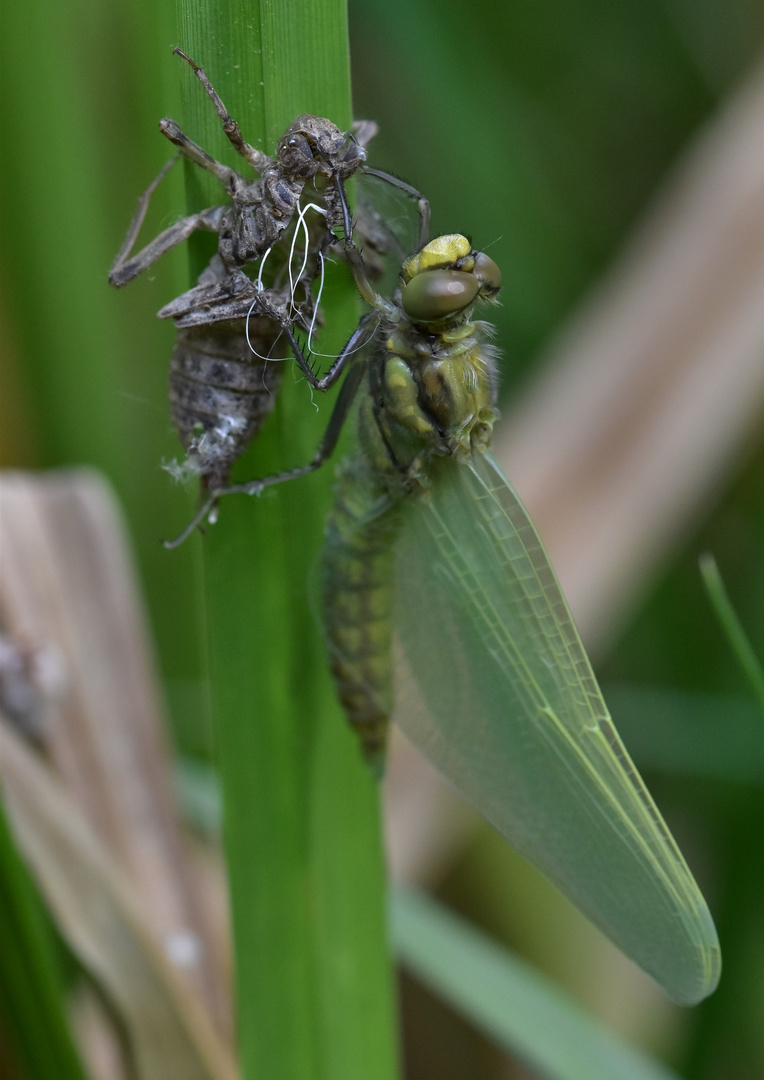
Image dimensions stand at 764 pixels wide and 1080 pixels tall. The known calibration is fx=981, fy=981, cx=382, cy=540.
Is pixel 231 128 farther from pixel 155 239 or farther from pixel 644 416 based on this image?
pixel 644 416

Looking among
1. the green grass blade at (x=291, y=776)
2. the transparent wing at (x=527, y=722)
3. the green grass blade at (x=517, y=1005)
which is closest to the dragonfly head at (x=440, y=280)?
the green grass blade at (x=291, y=776)

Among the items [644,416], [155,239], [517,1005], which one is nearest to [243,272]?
[155,239]

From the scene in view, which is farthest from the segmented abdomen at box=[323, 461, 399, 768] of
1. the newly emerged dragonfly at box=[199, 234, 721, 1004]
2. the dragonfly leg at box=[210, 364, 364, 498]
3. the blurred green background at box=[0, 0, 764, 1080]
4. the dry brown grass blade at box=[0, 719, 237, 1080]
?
the blurred green background at box=[0, 0, 764, 1080]

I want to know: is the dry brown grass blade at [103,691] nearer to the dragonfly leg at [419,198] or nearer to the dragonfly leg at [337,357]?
the dragonfly leg at [337,357]

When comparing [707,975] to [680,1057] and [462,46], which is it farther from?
[462,46]

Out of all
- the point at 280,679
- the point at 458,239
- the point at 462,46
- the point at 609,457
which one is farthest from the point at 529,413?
the point at 280,679

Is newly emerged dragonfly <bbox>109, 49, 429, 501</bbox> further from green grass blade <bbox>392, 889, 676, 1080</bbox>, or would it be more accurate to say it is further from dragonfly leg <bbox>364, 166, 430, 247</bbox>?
green grass blade <bbox>392, 889, 676, 1080</bbox>
